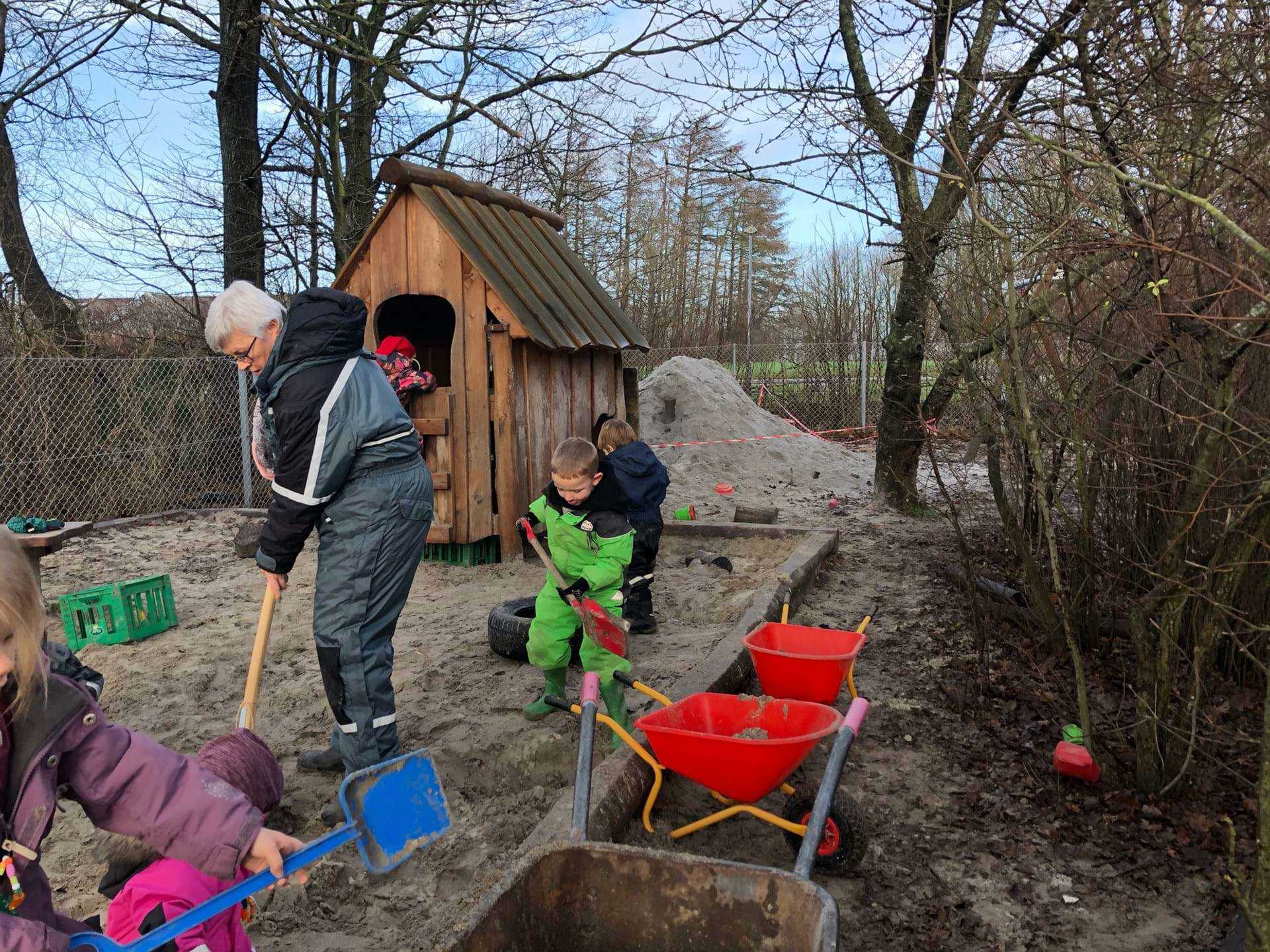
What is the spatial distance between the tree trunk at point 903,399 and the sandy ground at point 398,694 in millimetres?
2467

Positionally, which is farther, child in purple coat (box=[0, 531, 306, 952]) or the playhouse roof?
the playhouse roof

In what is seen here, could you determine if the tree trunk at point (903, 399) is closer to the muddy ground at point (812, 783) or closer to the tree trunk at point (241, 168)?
the muddy ground at point (812, 783)

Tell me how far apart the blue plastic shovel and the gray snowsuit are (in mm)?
1221

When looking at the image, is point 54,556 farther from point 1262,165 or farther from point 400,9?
point 1262,165

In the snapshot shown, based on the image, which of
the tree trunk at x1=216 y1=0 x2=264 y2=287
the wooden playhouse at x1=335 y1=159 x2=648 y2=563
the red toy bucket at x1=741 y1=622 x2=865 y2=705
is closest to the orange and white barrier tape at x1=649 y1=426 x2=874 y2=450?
the wooden playhouse at x1=335 y1=159 x2=648 y2=563

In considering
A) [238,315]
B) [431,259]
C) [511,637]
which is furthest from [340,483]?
[431,259]

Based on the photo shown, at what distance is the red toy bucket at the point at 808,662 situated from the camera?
12.1 feet

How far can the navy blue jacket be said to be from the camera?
5496 mm

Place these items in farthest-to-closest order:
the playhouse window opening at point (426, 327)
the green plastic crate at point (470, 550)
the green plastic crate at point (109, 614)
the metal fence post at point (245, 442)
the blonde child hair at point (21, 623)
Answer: the metal fence post at point (245, 442), the playhouse window opening at point (426, 327), the green plastic crate at point (470, 550), the green plastic crate at point (109, 614), the blonde child hair at point (21, 623)

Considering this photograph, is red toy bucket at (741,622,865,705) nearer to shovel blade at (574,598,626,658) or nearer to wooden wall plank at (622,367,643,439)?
shovel blade at (574,598,626,658)

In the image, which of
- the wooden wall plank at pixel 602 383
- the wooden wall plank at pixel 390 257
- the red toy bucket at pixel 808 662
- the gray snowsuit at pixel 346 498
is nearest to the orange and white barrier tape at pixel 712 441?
the wooden wall plank at pixel 602 383

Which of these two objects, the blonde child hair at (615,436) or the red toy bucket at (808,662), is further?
the blonde child hair at (615,436)

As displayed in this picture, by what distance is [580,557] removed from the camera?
4.09 m

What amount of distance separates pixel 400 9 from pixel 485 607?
7.21m
